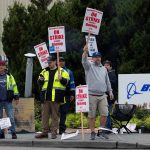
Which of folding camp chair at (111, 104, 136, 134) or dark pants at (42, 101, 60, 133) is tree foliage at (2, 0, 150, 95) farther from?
dark pants at (42, 101, 60, 133)

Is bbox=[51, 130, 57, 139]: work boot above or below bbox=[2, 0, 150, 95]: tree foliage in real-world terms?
below

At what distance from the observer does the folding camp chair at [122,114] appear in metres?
16.8

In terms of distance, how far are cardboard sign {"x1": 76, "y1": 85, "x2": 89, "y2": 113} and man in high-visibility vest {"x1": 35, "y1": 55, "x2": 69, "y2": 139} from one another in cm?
46

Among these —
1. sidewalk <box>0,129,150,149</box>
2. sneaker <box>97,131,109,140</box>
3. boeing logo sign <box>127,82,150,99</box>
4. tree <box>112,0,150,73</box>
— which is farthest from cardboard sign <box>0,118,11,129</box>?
tree <box>112,0,150,73</box>

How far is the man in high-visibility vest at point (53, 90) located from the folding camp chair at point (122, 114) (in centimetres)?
230

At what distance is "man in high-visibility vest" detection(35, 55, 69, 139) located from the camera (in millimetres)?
14891

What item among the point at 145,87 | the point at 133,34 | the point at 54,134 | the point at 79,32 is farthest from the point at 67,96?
the point at 79,32

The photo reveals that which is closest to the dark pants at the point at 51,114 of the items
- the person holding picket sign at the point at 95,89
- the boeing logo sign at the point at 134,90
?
the person holding picket sign at the point at 95,89

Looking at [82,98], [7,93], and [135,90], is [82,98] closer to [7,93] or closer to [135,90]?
[7,93]

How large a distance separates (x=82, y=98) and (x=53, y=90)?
0.82 metres

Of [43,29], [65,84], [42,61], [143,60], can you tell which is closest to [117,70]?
[143,60]

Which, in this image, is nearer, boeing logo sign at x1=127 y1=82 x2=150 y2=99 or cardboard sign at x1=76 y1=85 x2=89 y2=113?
cardboard sign at x1=76 y1=85 x2=89 y2=113

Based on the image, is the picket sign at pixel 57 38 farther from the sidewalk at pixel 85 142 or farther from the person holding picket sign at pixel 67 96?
the sidewalk at pixel 85 142

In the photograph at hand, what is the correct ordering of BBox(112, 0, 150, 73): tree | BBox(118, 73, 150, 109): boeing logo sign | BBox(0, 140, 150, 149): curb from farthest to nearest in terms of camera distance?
BBox(112, 0, 150, 73): tree → BBox(118, 73, 150, 109): boeing logo sign → BBox(0, 140, 150, 149): curb
